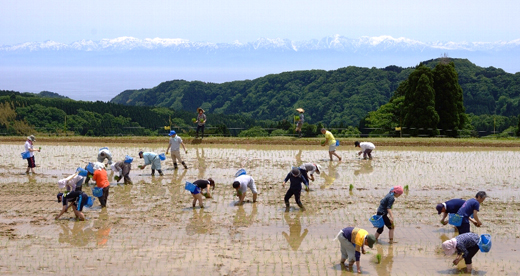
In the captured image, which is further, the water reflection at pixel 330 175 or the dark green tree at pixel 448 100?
the dark green tree at pixel 448 100

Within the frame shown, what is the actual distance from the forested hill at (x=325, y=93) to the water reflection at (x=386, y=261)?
5088 centimetres

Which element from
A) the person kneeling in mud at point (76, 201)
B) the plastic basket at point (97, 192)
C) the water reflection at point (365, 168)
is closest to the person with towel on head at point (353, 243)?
the person kneeling in mud at point (76, 201)

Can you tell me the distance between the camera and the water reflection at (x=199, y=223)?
40.1ft

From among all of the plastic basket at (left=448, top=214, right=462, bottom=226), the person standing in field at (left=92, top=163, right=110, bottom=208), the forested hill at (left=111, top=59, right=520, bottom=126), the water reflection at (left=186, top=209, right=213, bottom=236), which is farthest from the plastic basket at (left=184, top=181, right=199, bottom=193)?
the forested hill at (left=111, top=59, right=520, bottom=126)

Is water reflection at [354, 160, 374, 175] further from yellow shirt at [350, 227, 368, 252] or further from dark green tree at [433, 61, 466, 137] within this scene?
dark green tree at [433, 61, 466, 137]

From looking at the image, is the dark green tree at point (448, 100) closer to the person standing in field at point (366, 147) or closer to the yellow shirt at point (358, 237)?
the person standing in field at point (366, 147)

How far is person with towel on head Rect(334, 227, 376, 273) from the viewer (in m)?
9.52

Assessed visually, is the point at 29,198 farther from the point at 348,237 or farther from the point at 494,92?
the point at 494,92

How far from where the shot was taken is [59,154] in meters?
23.6

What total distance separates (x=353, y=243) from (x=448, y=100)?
97.9 feet

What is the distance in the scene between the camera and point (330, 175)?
18719 mm

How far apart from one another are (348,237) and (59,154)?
17.2 m

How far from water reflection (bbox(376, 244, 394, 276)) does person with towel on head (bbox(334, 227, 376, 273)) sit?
45 centimetres

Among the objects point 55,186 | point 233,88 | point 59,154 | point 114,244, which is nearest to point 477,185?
point 114,244
